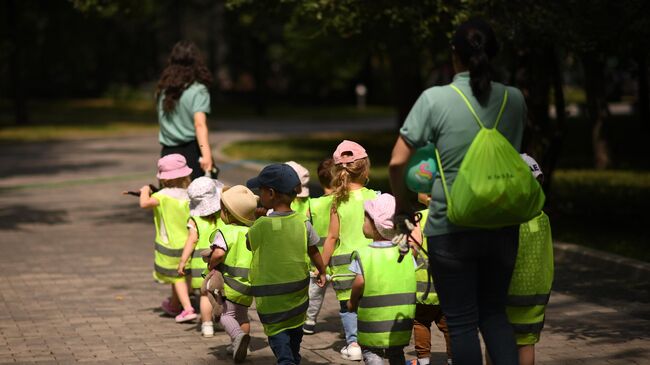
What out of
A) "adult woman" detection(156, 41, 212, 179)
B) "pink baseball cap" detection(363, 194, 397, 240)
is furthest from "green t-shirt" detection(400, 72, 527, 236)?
"adult woman" detection(156, 41, 212, 179)

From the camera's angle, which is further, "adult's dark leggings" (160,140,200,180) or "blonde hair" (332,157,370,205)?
"adult's dark leggings" (160,140,200,180)

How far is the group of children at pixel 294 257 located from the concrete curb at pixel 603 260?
3.27 metres

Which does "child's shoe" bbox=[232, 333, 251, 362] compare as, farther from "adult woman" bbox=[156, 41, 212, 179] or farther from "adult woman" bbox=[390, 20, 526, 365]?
"adult woman" bbox=[156, 41, 212, 179]

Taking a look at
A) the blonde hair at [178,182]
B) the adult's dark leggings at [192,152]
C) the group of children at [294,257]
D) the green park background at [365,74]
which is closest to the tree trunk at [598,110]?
the green park background at [365,74]

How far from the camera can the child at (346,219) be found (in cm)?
696

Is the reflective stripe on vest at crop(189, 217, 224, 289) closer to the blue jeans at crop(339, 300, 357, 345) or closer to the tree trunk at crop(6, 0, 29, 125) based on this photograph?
the blue jeans at crop(339, 300, 357, 345)

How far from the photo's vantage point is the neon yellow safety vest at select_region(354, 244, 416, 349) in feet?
19.5

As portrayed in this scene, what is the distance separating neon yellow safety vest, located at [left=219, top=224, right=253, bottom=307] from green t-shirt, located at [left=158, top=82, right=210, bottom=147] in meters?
2.36

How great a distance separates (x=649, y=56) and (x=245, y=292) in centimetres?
599

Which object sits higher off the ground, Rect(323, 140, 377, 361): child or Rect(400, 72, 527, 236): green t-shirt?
Rect(400, 72, 527, 236): green t-shirt

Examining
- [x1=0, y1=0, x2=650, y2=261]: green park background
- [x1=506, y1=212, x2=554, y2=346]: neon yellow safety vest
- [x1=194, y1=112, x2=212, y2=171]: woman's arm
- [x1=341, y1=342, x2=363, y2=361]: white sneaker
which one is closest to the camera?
[x1=506, y1=212, x2=554, y2=346]: neon yellow safety vest

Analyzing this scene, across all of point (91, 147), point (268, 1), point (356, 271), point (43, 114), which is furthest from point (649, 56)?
point (43, 114)

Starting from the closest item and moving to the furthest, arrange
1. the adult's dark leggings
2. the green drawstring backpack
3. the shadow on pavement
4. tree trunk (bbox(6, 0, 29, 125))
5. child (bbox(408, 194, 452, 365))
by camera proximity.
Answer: the green drawstring backpack < child (bbox(408, 194, 452, 365)) < the adult's dark leggings < the shadow on pavement < tree trunk (bbox(6, 0, 29, 125))

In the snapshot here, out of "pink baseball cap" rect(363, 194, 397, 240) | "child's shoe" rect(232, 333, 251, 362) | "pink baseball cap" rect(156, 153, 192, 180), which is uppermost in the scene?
"pink baseball cap" rect(363, 194, 397, 240)
